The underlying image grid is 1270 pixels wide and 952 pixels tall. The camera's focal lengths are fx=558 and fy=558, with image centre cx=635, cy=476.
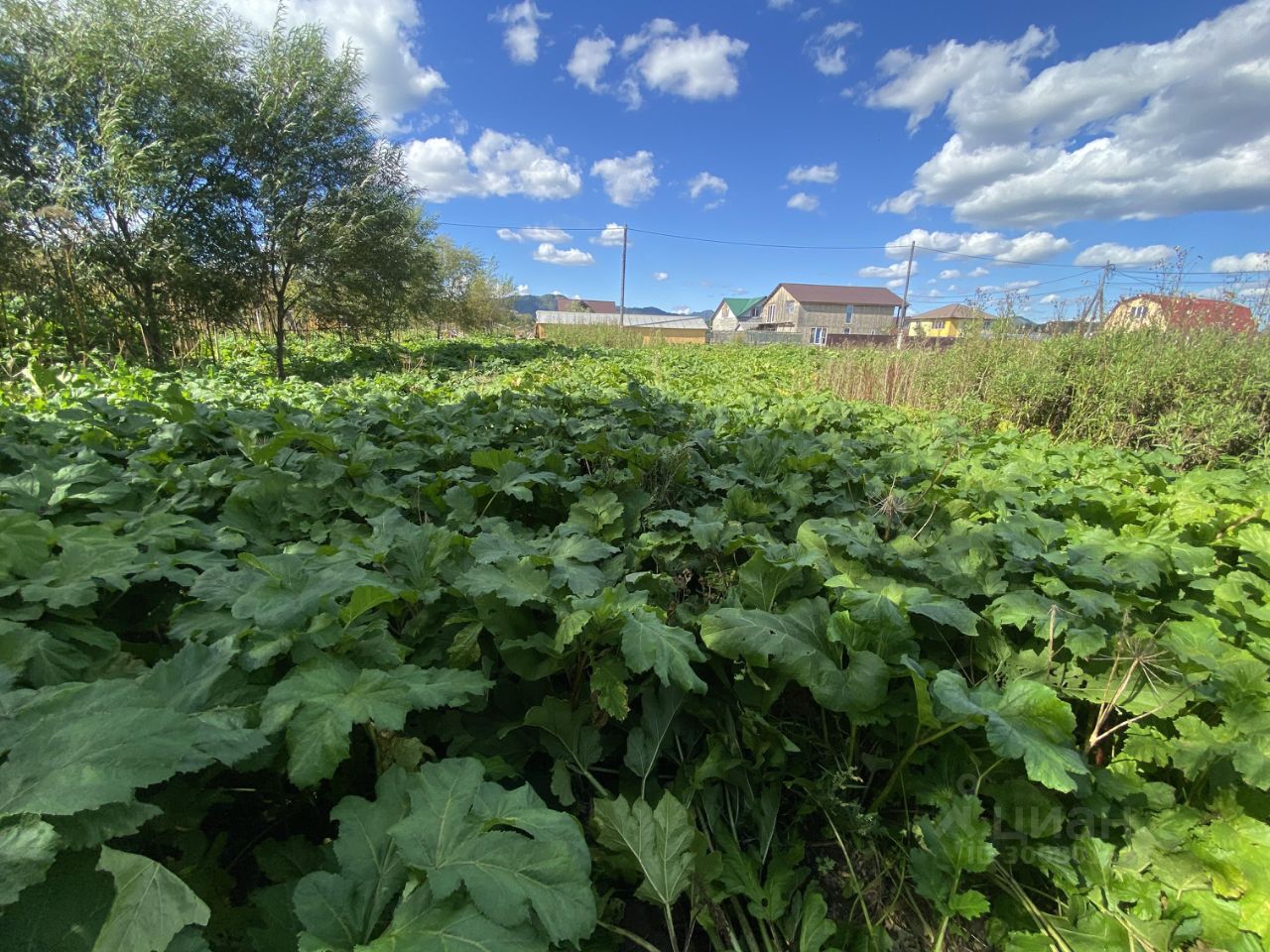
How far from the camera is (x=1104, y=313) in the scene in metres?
7.52

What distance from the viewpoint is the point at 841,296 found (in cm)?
6362

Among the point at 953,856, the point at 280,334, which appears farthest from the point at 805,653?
the point at 280,334

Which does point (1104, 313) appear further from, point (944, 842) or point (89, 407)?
point (89, 407)

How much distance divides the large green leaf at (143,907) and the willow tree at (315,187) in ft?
44.6

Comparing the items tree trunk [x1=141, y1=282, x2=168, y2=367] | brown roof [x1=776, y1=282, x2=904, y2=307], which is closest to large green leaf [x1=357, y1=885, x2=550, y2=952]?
tree trunk [x1=141, y1=282, x2=168, y2=367]

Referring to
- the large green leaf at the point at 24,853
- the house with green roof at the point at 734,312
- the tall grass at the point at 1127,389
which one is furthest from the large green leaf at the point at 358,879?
the house with green roof at the point at 734,312

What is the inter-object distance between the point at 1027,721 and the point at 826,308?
217 feet

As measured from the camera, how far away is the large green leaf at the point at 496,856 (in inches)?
32.6

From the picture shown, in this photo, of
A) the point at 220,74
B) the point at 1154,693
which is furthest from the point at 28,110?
the point at 1154,693

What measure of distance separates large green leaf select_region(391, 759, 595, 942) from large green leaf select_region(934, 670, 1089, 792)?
33.1 inches

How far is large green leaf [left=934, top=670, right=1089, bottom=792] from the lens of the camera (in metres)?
1.12

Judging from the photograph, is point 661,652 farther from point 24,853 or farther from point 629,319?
point 629,319

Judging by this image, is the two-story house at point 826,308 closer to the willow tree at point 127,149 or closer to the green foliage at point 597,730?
the willow tree at point 127,149

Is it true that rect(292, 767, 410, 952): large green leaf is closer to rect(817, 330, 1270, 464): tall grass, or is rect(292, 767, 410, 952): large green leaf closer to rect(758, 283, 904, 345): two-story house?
rect(817, 330, 1270, 464): tall grass
